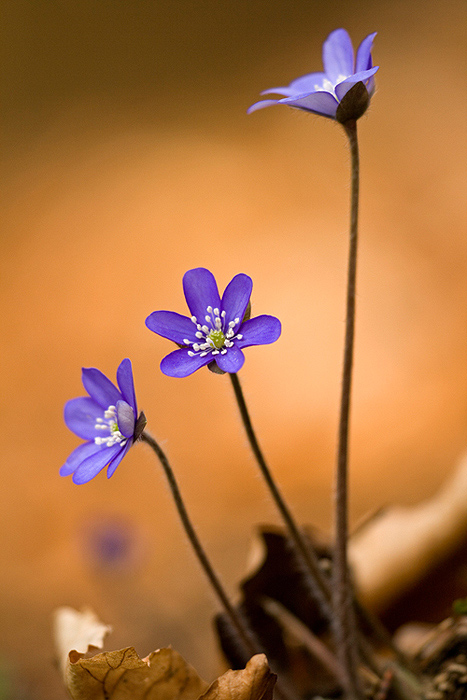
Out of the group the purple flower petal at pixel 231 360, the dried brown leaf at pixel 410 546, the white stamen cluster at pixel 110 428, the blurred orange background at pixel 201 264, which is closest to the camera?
the purple flower petal at pixel 231 360

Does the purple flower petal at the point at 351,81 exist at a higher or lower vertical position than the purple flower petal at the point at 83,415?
higher

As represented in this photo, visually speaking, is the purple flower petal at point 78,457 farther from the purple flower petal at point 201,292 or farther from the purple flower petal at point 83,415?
the purple flower petal at point 201,292

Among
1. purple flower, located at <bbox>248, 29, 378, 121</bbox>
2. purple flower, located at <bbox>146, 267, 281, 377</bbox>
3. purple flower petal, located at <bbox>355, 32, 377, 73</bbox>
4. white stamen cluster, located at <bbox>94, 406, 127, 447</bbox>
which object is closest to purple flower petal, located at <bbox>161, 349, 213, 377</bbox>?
purple flower, located at <bbox>146, 267, 281, 377</bbox>

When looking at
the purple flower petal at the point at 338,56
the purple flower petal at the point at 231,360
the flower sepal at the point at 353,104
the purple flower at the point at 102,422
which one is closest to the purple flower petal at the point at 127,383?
the purple flower at the point at 102,422

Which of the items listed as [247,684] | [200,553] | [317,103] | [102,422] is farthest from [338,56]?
[247,684]

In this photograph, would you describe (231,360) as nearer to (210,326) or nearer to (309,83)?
(210,326)

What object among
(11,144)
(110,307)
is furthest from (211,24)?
(110,307)

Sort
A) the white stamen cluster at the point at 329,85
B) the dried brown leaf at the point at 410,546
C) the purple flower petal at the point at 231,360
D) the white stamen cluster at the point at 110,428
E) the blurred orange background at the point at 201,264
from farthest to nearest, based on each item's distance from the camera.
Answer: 1. the blurred orange background at the point at 201,264
2. the dried brown leaf at the point at 410,546
3. the white stamen cluster at the point at 329,85
4. the white stamen cluster at the point at 110,428
5. the purple flower petal at the point at 231,360

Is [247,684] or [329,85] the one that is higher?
[329,85]
